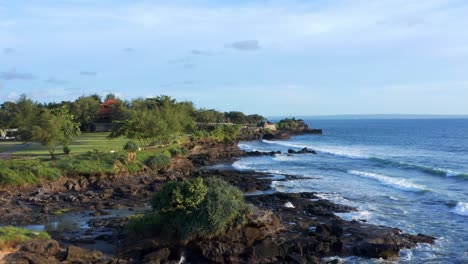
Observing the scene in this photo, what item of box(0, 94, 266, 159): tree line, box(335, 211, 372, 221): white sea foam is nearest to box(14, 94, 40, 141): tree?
box(0, 94, 266, 159): tree line

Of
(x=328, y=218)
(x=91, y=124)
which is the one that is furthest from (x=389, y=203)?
(x=91, y=124)

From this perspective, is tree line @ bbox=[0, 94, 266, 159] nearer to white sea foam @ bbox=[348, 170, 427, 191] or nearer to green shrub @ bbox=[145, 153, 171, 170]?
green shrub @ bbox=[145, 153, 171, 170]

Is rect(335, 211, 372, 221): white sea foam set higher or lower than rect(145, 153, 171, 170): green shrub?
lower

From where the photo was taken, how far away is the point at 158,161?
48.7 m

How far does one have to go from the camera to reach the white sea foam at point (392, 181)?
40.0 meters

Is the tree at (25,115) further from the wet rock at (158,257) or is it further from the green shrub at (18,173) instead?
the wet rock at (158,257)

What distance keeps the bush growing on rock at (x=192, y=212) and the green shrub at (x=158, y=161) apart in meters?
25.9

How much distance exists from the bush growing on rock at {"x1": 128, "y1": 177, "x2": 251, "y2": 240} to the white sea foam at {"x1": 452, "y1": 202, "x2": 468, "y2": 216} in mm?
16082

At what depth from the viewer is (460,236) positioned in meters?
24.9

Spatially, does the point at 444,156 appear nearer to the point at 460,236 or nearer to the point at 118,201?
the point at 460,236

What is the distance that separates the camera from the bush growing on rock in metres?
20.9

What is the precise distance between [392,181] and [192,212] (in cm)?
2822

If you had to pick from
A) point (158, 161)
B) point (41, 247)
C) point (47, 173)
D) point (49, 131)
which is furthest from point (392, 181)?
point (41, 247)

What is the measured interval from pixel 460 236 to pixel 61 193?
2683 cm
